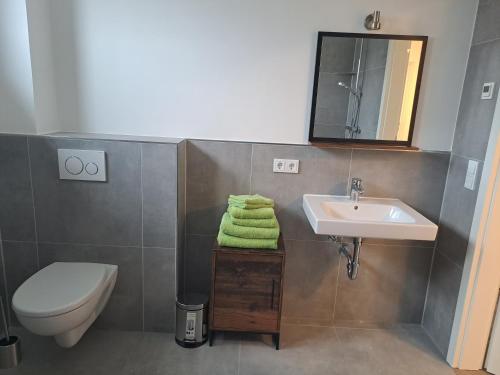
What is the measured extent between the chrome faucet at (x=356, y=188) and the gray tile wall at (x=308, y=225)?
8 centimetres

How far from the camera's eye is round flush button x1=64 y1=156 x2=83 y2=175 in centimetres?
194

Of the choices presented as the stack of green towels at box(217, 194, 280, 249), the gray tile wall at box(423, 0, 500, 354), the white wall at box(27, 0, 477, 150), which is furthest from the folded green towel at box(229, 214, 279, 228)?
the gray tile wall at box(423, 0, 500, 354)

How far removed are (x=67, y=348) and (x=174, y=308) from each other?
60cm

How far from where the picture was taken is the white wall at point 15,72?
72.0 inches

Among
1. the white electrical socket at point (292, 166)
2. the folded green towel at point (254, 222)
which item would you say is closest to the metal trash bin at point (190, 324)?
the folded green towel at point (254, 222)

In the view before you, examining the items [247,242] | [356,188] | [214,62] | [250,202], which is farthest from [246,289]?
[214,62]

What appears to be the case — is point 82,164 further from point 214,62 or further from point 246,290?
point 246,290

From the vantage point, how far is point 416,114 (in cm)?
212

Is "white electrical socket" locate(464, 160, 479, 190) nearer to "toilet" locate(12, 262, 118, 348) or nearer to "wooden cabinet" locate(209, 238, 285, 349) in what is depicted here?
"wooden cabinet" locate(209, 238, 285, 349)

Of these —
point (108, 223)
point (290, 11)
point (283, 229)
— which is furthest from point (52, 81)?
point (283, 229)

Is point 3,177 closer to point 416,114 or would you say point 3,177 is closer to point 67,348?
point 67,348

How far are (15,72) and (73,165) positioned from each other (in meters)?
0.55

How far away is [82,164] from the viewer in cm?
195

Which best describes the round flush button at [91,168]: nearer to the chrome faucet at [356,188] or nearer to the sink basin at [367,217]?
the sink basin at [367,217]
